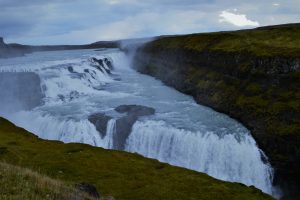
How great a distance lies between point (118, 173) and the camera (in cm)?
2980

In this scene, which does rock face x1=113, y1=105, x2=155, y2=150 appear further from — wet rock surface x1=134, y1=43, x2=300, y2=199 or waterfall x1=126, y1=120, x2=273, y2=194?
wet rock surface x1=134, y1=43, x2=300, y2=199

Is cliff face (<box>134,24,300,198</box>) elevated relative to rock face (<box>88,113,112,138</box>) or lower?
elevated

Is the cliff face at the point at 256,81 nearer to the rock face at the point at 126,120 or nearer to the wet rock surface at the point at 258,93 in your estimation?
the wet rock surface at the point at 258,93

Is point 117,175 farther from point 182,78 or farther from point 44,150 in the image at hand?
point 182,78

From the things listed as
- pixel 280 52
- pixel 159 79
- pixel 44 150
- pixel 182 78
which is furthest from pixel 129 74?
pixel 44 150

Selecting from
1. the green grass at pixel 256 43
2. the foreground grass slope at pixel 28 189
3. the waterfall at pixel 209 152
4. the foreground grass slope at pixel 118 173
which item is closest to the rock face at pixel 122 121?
the waterfall at pixel 209 152

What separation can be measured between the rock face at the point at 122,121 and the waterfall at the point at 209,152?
1291mm

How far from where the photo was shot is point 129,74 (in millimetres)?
101312

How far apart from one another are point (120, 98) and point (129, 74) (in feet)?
116

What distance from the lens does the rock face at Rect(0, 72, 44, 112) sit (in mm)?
65188

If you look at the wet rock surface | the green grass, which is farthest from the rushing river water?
the green grass

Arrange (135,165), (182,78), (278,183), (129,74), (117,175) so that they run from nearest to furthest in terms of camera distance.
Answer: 1. (117,175)
2. (135,165)
3. (278,183)
4. (182,78)
5. (129,74)

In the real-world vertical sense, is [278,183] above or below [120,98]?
below

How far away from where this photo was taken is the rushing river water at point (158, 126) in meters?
44.0
